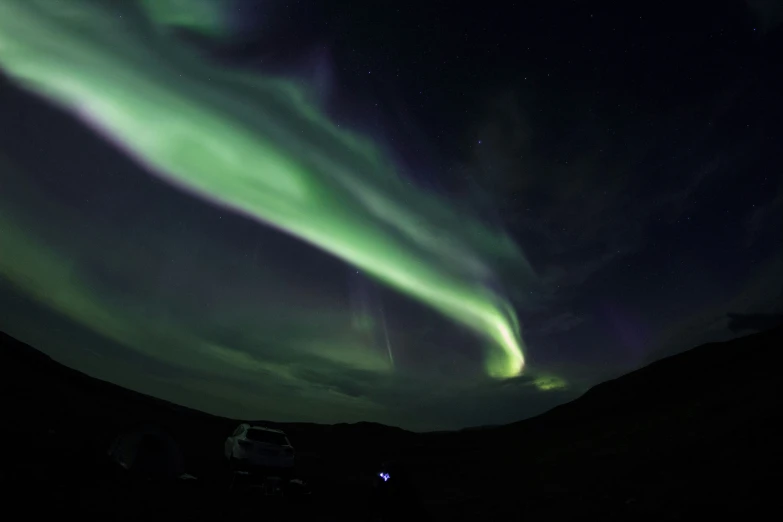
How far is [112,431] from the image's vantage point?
1162 inches

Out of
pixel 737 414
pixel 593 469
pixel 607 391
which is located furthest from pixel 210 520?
pixel 607 391

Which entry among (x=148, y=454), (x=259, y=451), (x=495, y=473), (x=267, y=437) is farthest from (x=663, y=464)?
(x=148, y=454)

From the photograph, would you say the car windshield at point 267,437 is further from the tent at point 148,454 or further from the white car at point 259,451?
the tent at point 148,454

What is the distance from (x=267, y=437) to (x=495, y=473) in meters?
22.7

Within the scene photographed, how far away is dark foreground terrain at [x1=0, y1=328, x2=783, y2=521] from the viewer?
10445mm

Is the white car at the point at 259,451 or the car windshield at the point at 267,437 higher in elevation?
the car windshield at the point at 267,437

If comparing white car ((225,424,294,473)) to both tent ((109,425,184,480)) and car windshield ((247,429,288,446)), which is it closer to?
car windshield ((247,429,288,446))

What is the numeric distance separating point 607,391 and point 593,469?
59943mm

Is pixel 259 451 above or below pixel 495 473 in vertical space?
below

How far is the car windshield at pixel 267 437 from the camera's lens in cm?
1487

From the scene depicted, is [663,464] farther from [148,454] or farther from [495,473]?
[148,454]

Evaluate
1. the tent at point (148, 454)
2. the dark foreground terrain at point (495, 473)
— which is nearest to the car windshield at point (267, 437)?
the dark foreground terrain at point (495, 473)

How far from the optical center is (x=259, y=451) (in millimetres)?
14508

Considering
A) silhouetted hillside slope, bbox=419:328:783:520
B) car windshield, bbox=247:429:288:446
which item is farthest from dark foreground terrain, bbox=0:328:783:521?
car windshield, bbox=247:429:288:446
